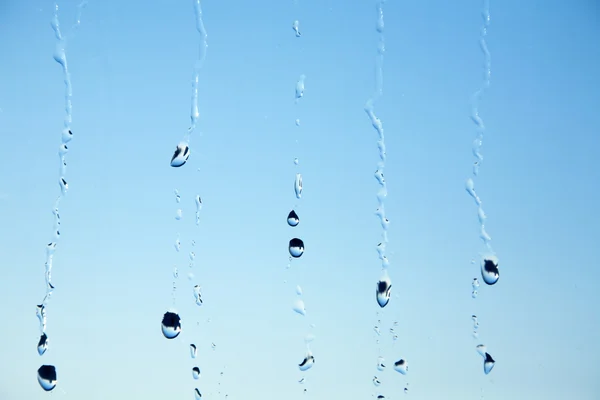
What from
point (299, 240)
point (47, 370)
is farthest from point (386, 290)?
point (47, 370)

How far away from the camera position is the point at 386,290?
1969 cm

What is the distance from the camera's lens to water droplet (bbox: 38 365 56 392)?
61.7ft

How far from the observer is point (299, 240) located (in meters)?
19.8

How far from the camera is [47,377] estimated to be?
62.1ft

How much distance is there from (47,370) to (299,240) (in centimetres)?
468

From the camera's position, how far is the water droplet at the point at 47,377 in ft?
61.7

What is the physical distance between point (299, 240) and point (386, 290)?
1.70 m

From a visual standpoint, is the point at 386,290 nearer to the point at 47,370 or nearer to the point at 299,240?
the point at 299,240

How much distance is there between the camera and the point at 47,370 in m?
19.0

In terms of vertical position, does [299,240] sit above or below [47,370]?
A: above
